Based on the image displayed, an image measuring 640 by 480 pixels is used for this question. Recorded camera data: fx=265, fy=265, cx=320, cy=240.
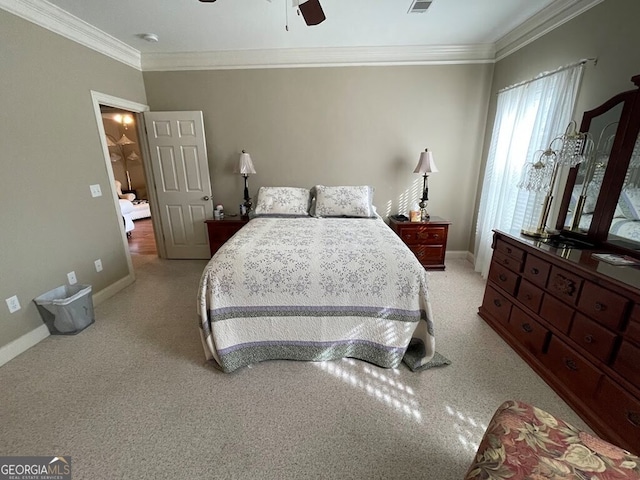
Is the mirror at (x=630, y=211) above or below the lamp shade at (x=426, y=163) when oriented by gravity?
below

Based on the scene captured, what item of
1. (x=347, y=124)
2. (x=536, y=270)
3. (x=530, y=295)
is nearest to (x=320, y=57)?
(x=347, y=124)

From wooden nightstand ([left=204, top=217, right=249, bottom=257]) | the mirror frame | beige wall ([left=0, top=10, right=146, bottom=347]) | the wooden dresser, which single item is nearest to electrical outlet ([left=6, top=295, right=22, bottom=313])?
beige wall ([left=0, top=10, right=146, bottom=347])

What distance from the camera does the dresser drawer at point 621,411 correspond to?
48.1 inches

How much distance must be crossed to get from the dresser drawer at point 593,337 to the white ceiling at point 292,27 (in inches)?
93.1

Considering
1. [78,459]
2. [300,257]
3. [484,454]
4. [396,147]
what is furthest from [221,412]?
[396,147]

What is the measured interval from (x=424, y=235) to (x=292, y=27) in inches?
107

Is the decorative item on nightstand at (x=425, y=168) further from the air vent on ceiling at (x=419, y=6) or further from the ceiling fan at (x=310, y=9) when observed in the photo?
the ceiling fan at (x=310, y=9)

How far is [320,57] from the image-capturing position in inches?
127

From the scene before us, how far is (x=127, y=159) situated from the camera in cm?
667

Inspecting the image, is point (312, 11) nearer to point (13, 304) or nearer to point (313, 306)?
point (313, 306)

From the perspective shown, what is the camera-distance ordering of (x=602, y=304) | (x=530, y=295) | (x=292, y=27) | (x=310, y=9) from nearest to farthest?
1. (x=602, y=304)
2. (x=310, y=9)
3. (x=530, y=295)
4. (x=292, y=27)

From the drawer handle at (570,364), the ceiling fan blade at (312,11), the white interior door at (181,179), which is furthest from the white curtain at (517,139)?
the white interior door at (181,179)

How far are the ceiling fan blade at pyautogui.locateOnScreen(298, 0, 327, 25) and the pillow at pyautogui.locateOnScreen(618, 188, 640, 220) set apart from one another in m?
2.17

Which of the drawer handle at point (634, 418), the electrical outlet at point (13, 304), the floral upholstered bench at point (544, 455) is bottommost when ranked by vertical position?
the drawer handle at point (634, 418)
